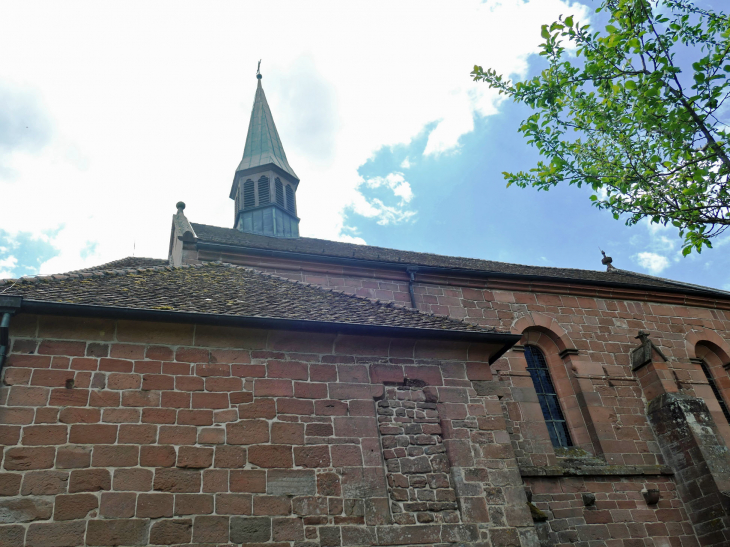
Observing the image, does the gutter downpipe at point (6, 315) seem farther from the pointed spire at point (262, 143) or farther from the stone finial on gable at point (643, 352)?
the pointed spire at point (262, 143)

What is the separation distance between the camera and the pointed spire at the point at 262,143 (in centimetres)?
1883

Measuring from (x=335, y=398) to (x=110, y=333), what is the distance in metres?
2.93

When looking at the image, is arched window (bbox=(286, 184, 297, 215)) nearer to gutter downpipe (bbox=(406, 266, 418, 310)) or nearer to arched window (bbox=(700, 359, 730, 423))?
gutter downpipe (bbox=(406, 266, 418, 310))

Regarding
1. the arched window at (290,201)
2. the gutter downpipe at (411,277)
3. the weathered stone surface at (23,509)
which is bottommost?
the weathered stone surface at (23,509)

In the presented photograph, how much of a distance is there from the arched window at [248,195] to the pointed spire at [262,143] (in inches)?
19.9

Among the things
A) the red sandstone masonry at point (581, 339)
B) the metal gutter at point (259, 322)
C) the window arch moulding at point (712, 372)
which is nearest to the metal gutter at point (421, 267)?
the red sandstone masonry at point (581, 339)

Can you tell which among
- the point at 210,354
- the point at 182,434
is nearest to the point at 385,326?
the point at 210,354

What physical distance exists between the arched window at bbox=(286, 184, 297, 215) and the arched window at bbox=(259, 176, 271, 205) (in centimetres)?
72

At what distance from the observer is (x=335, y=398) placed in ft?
24.8

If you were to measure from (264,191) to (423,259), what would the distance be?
19.1ft

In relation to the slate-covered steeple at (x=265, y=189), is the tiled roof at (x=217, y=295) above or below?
below

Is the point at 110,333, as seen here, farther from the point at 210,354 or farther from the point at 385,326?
the point at 385,326

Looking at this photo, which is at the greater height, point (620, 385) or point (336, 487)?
point (620, 385)

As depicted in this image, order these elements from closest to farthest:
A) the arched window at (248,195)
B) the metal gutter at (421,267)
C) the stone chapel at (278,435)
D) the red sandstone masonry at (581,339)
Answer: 1. the stone chapel at (278,435)
2. the red sandstone masonry at (581,339)
3. the metal gutter at (421,267)
4. the arched window at (248,195)
